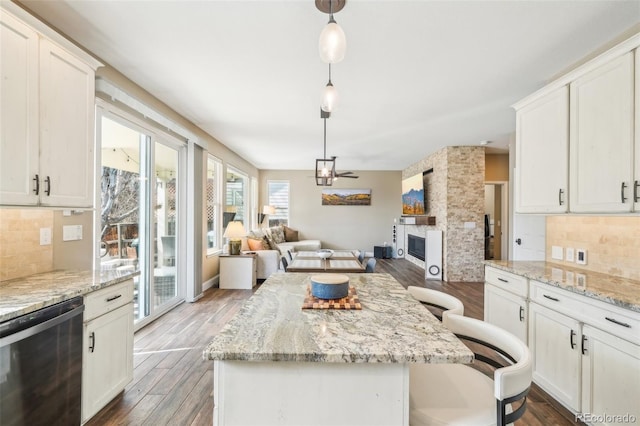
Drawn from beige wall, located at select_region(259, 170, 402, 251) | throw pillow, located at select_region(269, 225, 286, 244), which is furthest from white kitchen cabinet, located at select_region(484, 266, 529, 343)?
beige wall, located at select_region(259, 170, 402, 251)

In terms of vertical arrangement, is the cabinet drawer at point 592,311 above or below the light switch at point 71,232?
below

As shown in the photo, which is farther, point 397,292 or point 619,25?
point 619,25

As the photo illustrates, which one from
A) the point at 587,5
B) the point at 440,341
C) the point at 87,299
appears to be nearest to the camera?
the point at 440,341

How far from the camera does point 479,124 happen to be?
13.9 ft

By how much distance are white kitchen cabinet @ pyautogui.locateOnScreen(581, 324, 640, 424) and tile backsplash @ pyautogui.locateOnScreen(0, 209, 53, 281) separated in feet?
11.9

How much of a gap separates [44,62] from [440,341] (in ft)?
8.56

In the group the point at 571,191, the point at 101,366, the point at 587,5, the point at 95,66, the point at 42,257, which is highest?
the point at 587,5

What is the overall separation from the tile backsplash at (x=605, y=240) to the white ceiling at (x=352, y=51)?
141 centimetres

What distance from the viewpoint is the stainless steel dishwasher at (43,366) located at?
1.29 m

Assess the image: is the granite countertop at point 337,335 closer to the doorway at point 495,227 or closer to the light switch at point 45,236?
the light switch at point 45,236

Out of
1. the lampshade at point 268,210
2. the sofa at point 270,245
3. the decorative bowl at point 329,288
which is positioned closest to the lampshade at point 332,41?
the decorative bowl at point 329,288

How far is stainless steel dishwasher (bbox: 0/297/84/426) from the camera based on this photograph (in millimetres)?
1289

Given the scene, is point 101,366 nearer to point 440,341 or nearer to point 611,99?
point 440,341

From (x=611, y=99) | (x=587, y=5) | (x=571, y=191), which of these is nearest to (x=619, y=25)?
(x=587, y=5)
